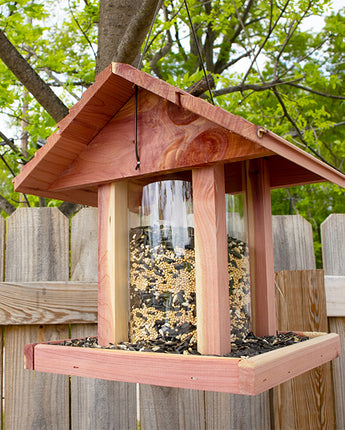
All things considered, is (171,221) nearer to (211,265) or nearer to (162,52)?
(211,265)

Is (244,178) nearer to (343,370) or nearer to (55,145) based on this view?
(55,145)

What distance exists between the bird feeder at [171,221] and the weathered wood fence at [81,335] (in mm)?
515

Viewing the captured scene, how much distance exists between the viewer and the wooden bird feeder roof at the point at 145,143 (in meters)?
1.00

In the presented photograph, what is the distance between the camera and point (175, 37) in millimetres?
4996

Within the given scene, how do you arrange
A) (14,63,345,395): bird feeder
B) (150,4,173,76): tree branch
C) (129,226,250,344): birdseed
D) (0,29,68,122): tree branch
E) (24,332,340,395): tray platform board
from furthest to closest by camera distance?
1. (150,4,173,76): tree branch
2. (0,29,68,122): tree branch
3. (129,226,250,344): birdseed
4. (14,63,345,395): bird feeder
5. (24,332,340,395): tray platform board

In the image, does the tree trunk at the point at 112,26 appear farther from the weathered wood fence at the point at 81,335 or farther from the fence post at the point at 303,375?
the fence post at the point at 303,375

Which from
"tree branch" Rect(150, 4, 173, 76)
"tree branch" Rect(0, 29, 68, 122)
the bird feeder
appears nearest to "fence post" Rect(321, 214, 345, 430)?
the bird feeder

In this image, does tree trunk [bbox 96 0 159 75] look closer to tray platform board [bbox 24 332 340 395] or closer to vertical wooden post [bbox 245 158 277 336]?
vertical wooden post [bbox 245 158 277 336]

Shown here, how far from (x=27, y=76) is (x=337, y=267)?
4.64 feet

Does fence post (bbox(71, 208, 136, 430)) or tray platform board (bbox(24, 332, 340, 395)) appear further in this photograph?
fence post (bbox(71, 208, 136, 430))

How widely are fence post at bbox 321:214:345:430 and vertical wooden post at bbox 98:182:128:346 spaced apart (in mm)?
1003

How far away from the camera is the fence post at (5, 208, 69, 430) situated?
1.74 meters

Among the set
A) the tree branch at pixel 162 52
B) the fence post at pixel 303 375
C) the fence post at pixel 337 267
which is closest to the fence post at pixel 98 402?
the fence post at pixel 303 375

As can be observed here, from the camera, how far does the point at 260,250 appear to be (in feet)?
4.25
